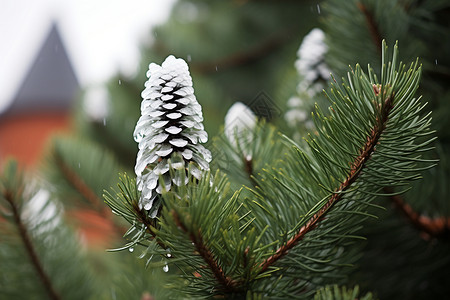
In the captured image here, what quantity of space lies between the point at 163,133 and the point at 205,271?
5.1 inches

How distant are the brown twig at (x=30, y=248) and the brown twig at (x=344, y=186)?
44cm

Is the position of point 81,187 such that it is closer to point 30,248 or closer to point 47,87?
point 30,248

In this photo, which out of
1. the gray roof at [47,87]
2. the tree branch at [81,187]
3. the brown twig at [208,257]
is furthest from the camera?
the gray roof at [47,87]

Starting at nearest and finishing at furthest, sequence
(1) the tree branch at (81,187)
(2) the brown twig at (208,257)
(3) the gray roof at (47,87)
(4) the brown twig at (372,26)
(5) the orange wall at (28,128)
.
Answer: (2) the brown twig at (208,257)
(4) the brown twig at (372,26)
(1) the tree branch at (81,187)
(5) the orange wall at (28,128)
(3) the gray roof at (47,87)

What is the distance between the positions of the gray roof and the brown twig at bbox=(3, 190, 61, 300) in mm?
5597

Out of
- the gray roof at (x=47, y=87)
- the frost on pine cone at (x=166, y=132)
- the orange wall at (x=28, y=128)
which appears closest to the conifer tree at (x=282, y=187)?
the frost on pine cone at (x=166, y=132)

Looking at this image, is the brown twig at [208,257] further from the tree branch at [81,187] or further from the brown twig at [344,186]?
the tree branch at [81,187]

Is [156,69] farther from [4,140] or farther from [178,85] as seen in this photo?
[4,140]

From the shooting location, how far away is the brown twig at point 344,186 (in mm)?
386

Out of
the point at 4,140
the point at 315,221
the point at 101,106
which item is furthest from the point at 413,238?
the point at 4,140

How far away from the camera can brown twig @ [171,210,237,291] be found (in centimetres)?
36

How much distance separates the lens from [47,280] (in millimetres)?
754

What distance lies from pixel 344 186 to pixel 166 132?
0.55 feet

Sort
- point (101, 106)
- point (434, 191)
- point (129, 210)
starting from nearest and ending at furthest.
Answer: point (129, 210), point (434, 191), point (101, 106)
